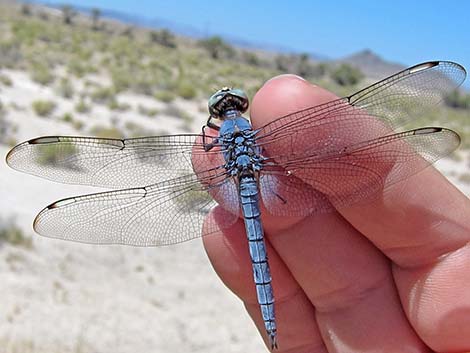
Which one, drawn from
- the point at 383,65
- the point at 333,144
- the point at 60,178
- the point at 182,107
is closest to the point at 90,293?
the point at 60,178

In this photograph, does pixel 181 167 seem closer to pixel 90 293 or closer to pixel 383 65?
pixel 90 293

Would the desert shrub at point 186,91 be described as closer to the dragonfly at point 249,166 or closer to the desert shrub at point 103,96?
the desert shrub at point 103,96

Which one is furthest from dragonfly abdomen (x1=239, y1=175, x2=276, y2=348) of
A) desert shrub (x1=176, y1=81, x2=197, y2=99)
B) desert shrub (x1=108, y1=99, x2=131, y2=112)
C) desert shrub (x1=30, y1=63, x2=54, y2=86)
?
desert shrub (x1=176, y1=81, x2=197, y2=99)

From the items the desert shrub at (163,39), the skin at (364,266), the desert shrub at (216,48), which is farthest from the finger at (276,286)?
the desert shrub at (163,39)

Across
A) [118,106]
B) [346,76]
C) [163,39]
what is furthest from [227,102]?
[163,39]

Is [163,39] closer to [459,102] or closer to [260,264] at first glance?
[459,102]

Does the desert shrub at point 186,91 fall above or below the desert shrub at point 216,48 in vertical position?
below
